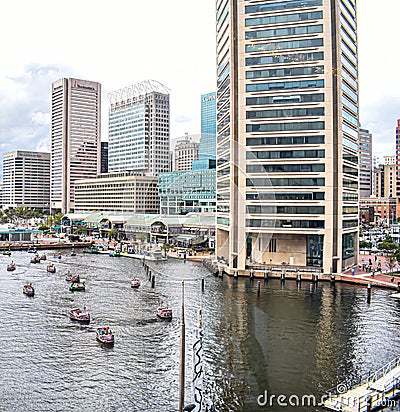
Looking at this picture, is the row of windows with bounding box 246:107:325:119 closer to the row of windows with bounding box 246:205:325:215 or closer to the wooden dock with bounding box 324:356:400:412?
the row of windows with bounding box 246:205:325:215

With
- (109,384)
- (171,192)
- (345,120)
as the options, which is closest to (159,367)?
(109,384)

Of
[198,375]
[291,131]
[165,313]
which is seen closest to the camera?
[198,375]

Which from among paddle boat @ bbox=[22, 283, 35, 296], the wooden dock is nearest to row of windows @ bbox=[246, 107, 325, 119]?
paddle boat @ bbox=[22, 283, 35, 296]

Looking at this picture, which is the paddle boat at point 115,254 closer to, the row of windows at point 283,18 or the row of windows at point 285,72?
the row of windows at point 285,72

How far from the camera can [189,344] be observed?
47.8m

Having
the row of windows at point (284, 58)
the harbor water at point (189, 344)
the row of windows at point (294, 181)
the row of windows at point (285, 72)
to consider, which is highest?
the row of windows at point (284, 58)

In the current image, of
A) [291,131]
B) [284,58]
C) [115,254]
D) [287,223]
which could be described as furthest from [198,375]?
[115,254]

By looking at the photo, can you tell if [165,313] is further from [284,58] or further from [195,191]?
[195,191]

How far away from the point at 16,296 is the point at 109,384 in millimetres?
39243

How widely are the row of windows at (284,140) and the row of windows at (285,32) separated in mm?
19314

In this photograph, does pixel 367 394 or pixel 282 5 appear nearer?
pixel 367 394

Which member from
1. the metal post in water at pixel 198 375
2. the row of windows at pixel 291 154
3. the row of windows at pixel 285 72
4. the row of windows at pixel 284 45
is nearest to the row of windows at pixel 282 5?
the row of windows at pixel 284 45

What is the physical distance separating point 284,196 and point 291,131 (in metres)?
12.0

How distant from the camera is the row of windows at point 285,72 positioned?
87438mm
